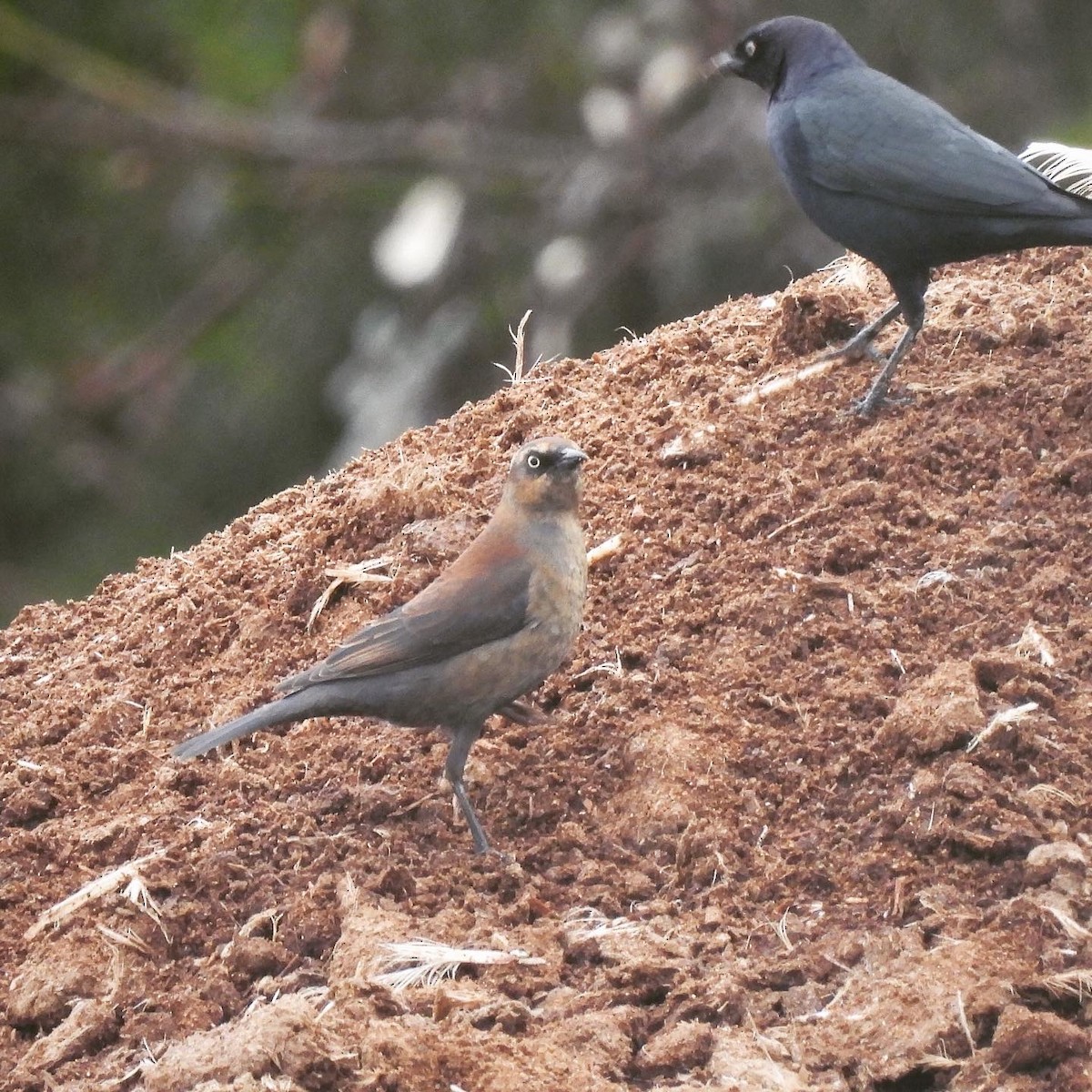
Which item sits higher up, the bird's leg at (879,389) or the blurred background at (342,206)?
the blurred background at (342,206)

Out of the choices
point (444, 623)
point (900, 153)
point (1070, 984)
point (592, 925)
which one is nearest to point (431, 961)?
point (592, 925)

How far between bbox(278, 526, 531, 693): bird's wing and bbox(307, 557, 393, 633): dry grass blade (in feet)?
1.51

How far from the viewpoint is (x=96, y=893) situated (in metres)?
4.15

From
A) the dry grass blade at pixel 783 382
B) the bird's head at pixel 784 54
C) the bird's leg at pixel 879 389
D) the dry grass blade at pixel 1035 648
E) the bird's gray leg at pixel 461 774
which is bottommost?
the dry grass blade at pixel 1035 648

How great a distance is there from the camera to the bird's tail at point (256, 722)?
4.10m

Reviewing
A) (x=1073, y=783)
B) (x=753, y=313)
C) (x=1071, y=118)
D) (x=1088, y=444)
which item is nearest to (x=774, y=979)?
(x=1073, y=783)

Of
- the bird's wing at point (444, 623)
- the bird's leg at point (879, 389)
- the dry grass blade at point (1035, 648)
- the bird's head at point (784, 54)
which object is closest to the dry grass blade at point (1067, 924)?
the dry grass blade at point (1035, 648)

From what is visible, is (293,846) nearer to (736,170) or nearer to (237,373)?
(736,170)

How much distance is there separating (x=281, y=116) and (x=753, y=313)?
4912 millimetres

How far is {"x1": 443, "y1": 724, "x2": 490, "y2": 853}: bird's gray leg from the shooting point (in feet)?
13.3

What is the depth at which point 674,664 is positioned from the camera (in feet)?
14.5

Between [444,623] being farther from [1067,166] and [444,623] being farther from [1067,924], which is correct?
[1067,166]

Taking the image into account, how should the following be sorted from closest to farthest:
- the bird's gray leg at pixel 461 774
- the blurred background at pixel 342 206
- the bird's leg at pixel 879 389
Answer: the bird's gray leg at pixel 461 774 → the bird's leg at pixel 879 389 → the blurred background at pixel 342 206

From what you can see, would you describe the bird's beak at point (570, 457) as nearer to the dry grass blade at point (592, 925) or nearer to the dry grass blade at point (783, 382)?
the dry grass blade at point (783, 382)
